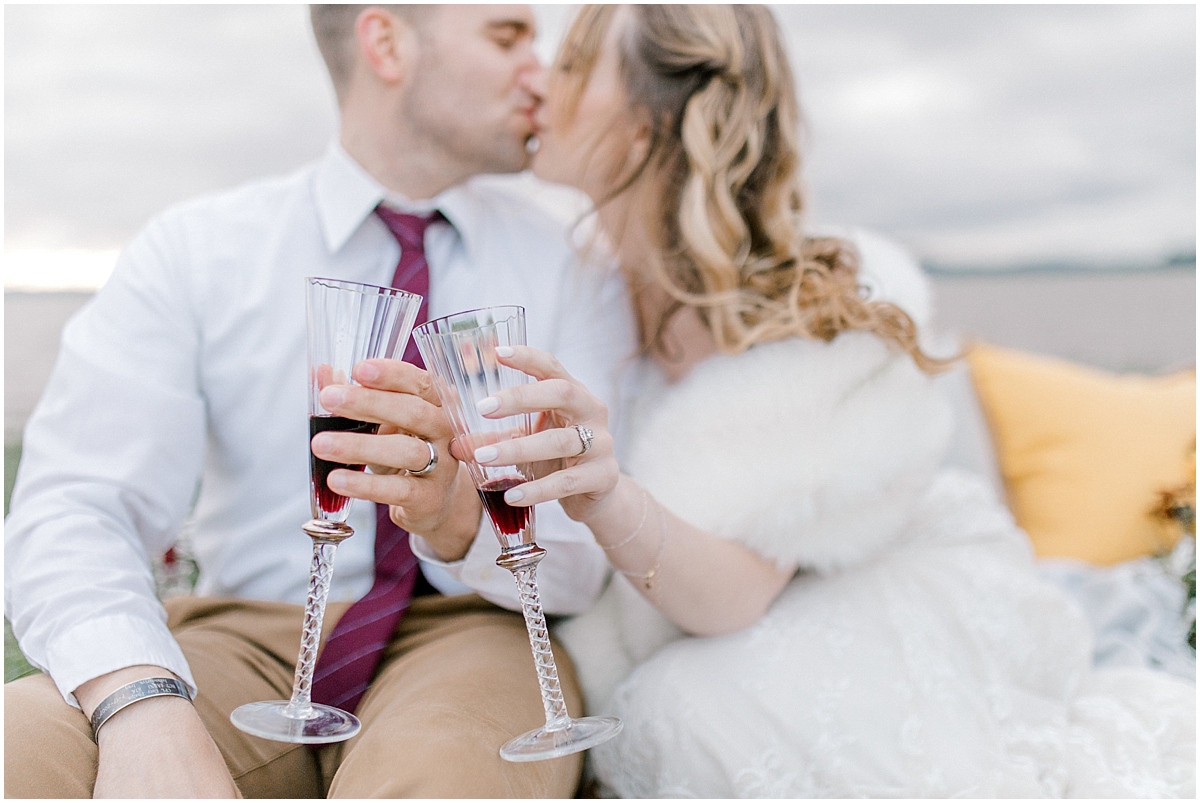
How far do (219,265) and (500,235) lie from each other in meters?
0.51

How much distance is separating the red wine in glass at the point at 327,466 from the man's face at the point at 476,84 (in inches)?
35.0

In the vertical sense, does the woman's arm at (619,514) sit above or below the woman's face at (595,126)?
below

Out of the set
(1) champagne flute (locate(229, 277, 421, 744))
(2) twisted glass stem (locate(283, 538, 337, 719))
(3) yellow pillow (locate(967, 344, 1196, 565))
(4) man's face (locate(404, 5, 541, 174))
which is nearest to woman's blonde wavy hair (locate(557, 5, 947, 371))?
(4) man's face (locate(404, 5, 541, 174))

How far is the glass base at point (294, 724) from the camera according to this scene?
865mm

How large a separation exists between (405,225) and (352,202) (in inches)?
4.4

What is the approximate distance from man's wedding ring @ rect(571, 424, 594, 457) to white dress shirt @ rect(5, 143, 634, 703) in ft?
1.17

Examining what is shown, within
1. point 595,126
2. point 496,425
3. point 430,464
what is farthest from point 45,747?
point 595,126

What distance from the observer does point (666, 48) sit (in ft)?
4.67

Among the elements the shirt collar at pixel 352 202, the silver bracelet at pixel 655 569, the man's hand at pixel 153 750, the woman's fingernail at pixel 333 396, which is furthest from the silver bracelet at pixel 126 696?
the shirt collar at pixel 352 202

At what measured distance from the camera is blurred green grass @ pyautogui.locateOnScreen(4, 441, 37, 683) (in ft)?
4.07

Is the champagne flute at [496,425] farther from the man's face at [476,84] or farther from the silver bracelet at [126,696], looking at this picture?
the man's face at [476,84]

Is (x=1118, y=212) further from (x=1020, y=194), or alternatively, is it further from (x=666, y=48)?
(x=666, y=48)

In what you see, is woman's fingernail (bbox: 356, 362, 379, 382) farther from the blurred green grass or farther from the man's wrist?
the blurred green grass

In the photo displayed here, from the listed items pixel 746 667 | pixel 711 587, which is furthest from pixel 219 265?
pixel 746 667
